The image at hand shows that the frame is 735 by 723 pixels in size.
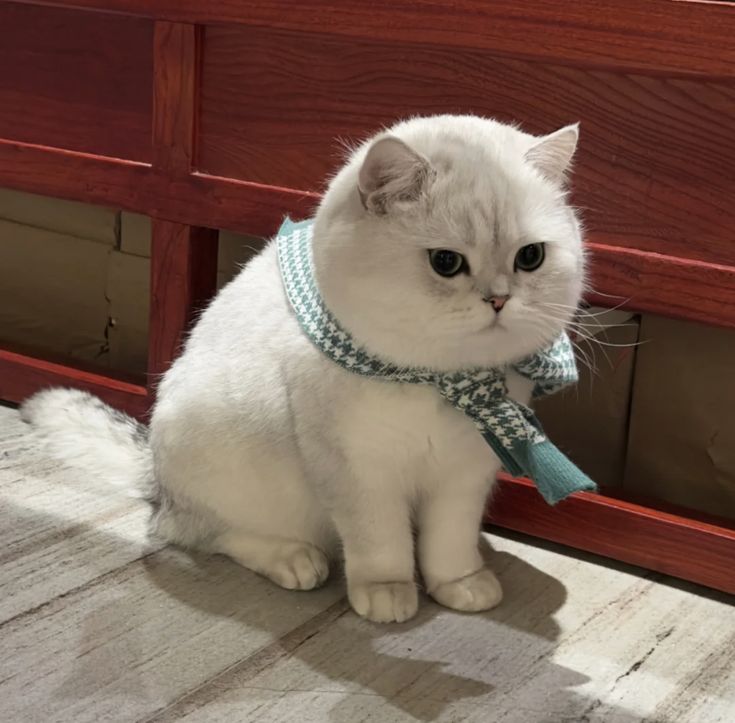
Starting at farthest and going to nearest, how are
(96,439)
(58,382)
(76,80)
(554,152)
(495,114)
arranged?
1. (58,382)
2. (76,80)
3. (96,439)
4. (495,114)
5. (554,152)

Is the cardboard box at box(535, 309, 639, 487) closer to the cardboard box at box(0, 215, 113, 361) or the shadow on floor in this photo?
the shadow on floor

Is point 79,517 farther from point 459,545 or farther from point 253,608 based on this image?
point 459,545

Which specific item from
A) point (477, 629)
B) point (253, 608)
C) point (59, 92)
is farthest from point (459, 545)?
point (59, 92)

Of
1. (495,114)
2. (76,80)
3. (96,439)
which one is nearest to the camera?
(495,114)

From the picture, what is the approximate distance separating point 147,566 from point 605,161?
927mm

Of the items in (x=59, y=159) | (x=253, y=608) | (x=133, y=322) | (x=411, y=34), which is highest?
(x=411, y=34)

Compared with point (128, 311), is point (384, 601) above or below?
below

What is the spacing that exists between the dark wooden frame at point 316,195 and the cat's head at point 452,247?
233 mm

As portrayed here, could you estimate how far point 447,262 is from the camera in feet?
4.35

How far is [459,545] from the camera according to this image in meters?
1.59

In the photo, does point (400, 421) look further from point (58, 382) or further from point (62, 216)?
point (62, 216)

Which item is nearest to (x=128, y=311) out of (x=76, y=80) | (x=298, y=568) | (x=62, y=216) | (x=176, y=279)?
Answer: (x=62, y=216)

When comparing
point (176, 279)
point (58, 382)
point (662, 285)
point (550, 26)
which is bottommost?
point (58, 382)

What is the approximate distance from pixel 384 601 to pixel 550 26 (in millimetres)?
862
